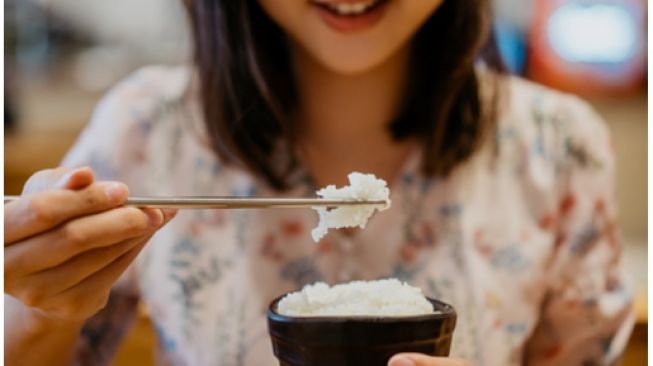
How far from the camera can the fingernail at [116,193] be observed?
0.55 meters

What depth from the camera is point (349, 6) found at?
798 mm

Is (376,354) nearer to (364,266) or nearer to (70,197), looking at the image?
(70,197)

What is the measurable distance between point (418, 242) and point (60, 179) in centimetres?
48

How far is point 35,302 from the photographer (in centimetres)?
61

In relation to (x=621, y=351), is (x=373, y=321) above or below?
above

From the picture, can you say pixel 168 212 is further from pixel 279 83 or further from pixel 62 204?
pixel 279 83

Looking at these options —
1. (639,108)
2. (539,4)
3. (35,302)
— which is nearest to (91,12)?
(539,4)

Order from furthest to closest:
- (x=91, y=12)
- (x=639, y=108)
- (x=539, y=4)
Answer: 1. (x=91, y=12)
2. (x=539, y=4)
3. (x=639, y=108)

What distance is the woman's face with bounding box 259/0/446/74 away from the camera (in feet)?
2.64

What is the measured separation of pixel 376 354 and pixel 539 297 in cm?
53

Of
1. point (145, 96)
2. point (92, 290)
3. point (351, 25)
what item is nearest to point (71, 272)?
point (92, 290)

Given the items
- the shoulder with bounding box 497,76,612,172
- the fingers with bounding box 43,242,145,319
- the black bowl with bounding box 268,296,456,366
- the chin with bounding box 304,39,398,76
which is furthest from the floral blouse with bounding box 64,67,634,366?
the black bowl with bounding box 268,296,456,366

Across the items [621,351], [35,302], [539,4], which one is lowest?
[621,351]

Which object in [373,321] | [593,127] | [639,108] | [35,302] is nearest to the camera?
[373,321]
